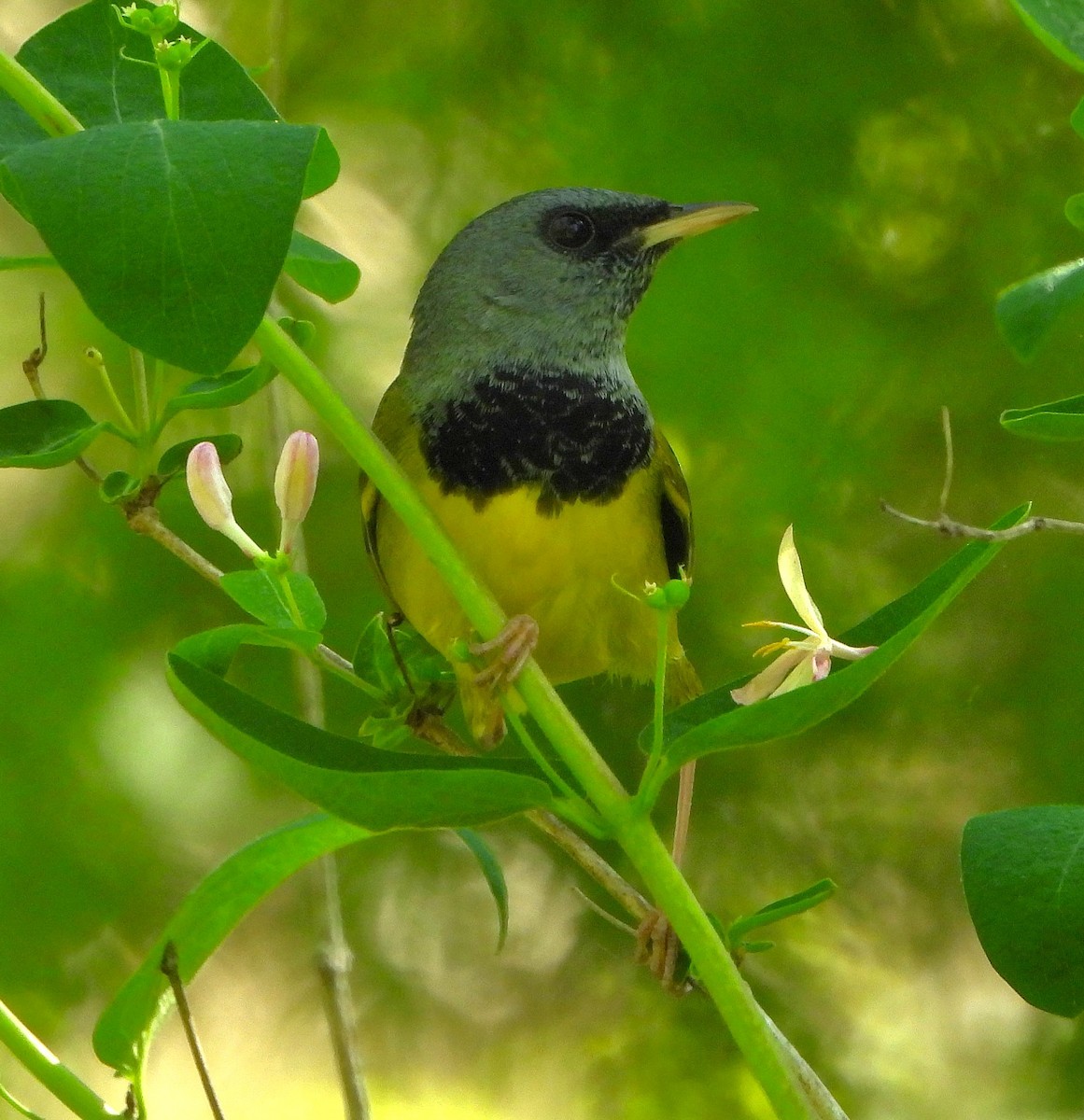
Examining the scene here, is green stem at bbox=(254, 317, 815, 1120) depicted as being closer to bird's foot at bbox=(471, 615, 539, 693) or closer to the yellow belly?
bird's foot at bbox=(471, 615, 539, 693)

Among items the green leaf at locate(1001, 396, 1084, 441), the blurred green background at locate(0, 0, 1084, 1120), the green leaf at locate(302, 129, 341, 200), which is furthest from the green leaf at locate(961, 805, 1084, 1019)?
the blurred green background at locate(0, 0, 1084, 1120)

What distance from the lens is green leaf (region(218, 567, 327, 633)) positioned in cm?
112

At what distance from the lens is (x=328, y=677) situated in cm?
262

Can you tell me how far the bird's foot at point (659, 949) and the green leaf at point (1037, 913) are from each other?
54 centimetres

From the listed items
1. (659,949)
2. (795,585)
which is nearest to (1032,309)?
(795,585)

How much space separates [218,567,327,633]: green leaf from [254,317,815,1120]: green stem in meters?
0.10

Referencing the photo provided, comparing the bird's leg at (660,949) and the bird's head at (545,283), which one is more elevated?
the bird's head at (545,283)

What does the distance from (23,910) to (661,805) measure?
105cm

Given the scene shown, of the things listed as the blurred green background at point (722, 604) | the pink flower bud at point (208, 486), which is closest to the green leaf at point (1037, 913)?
the pink flower bud at point (208, 486)

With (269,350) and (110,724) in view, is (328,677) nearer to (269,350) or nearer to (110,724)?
(110,724)

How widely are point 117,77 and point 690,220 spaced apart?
1.02 m

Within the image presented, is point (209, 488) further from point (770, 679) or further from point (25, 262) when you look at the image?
point (770, 679)

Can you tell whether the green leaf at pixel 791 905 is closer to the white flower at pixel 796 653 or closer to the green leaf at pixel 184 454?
the white flower at pixel 796 653

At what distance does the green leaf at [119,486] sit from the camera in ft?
4.78
